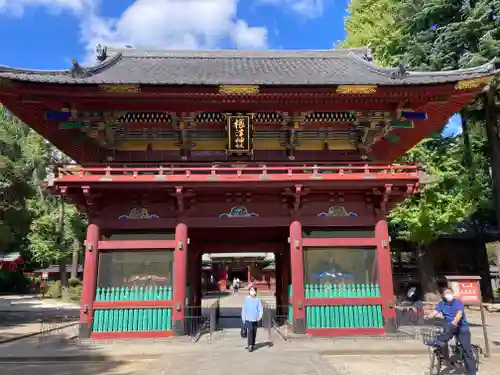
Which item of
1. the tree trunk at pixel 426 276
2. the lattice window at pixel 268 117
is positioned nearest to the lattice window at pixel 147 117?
the lattice window at pixel 268 117

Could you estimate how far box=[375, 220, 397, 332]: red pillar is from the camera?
44.8 ft

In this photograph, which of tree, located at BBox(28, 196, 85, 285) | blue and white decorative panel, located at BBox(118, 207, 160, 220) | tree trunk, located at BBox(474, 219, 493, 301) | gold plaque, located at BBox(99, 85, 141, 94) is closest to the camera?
gold plaque, located at BBox(99, 85, 141, 94)

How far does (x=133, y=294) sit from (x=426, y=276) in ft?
74.3

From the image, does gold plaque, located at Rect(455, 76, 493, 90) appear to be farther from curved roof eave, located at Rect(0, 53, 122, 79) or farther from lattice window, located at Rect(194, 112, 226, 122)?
curved roof eave, located at Rect(0, 53, 122, 79)

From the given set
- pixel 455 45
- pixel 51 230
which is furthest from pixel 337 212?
pixel 51 230

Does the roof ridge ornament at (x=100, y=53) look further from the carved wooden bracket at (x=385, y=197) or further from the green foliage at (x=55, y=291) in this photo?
the green foliage at (x=55, y=291)

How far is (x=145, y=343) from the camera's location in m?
12.8

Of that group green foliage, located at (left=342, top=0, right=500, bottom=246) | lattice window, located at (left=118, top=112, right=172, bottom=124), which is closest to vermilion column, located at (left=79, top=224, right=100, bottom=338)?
lattice window, located at (left=118, top=112, right=172, bottom=124)

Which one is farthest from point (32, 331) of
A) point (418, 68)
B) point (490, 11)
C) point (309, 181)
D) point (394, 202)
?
point (490, 11)

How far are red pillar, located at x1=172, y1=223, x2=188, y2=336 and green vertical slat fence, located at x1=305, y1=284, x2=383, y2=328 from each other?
13.4ft

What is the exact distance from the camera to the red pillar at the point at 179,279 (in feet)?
43.9

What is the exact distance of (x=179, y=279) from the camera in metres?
13.7

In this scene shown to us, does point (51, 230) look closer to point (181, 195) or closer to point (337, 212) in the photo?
point (181, 195)

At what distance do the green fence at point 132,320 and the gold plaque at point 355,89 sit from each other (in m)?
9.03
